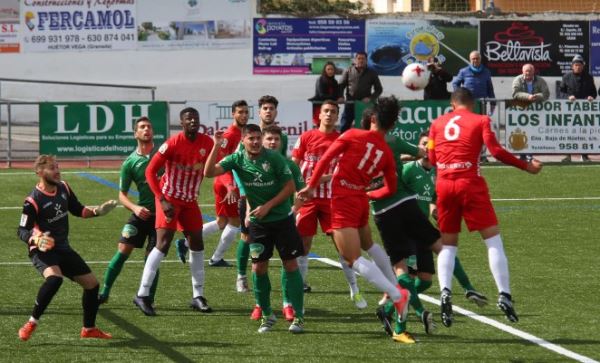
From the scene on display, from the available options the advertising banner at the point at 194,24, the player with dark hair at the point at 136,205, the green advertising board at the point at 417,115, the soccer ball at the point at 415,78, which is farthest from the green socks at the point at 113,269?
the advertising banner at the point at 194,24

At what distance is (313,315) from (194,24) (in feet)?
88.1

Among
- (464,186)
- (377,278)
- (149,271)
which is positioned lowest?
(149,271)

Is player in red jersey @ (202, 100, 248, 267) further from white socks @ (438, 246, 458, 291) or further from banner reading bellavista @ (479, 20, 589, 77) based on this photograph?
banner reading bellavista @ (479, 20, 589, 77)

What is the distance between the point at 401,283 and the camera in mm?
11188

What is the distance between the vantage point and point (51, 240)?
34.6 feet

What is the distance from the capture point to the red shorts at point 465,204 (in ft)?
36.2

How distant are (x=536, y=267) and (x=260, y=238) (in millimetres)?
5157

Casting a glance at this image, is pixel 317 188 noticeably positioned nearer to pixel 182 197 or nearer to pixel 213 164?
pixel 182 197

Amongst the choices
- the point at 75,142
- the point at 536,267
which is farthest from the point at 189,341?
the point at 75,142

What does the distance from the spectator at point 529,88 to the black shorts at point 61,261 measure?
53.2 ft

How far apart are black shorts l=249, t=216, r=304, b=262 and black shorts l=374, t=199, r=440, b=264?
756mm

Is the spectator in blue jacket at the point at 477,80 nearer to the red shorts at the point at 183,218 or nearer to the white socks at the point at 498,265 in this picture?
the red shorts at the point at 183,218

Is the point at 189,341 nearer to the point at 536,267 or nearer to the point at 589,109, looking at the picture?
the point at 536,267

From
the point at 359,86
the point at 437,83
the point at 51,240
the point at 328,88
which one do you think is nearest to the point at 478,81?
the point at 437,83
